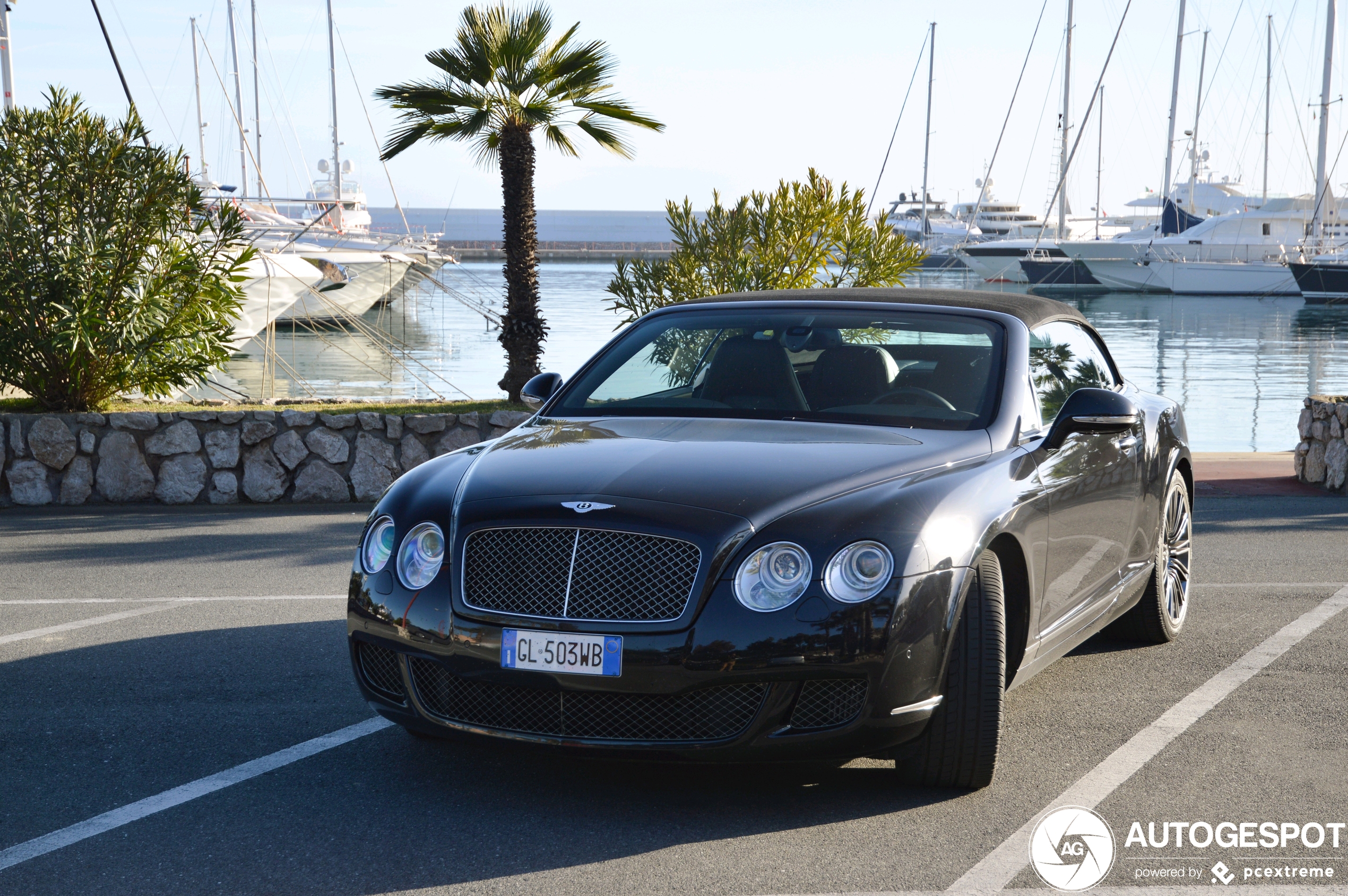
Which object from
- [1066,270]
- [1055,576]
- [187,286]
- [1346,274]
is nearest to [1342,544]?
[1055,576]

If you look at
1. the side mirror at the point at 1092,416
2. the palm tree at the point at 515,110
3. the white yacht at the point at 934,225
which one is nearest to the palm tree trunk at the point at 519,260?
the palm tree at the point at 515,110

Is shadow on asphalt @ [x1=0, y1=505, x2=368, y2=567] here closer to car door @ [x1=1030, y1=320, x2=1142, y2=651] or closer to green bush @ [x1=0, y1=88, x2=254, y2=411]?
green bush @ [x1=0, y1=88, x2=254, y2=411]

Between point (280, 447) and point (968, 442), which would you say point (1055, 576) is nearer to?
point (968, 442)

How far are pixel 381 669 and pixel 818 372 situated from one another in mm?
1942

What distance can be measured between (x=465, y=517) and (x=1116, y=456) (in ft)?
8.78

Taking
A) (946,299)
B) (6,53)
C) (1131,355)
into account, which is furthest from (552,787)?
(1131,355)

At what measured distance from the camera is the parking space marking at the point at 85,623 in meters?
6.10

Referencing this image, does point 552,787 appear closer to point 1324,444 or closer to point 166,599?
point 166,599

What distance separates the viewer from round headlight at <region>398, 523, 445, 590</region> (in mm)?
3852

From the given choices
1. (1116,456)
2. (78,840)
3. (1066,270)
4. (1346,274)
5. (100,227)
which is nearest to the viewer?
(78,840)

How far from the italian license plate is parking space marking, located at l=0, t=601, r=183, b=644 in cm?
351

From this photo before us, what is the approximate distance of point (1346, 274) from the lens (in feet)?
184

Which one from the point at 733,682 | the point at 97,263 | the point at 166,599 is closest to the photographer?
the point at 733,682

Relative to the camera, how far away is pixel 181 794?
4.00 metres
